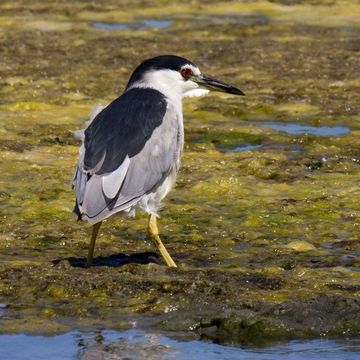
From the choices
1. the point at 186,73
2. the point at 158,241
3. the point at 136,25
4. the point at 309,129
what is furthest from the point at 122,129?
the point at 136,25

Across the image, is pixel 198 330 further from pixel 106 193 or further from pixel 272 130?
pixel 272 130

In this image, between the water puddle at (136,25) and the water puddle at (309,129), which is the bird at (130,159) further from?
the water puddle at (136,25)

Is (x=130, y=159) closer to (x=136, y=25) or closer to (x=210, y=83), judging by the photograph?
(x=210, y=83)

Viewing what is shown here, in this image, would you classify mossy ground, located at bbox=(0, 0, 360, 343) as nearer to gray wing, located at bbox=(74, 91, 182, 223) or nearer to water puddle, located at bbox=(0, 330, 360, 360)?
water puddle, located at bbox=(0, 330, 360, 360)

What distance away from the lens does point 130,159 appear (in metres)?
6.64

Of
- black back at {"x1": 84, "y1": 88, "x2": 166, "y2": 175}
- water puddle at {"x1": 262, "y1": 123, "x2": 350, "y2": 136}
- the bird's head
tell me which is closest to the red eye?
the bird's head

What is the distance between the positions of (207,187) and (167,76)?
3.52 feet

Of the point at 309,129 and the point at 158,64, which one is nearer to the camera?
the point at 158,64

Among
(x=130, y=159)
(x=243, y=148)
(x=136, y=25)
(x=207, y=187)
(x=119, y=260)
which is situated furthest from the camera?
(x=136, y=25)

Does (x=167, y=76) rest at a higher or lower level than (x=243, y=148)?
higher

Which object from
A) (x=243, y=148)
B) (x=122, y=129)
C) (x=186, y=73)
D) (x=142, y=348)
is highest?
(x=186, y=73)

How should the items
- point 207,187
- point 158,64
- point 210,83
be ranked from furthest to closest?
point 207,187 → point 210,83 → point 158,64

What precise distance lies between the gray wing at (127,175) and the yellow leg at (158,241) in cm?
18

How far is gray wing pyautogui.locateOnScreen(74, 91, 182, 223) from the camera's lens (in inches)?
251
